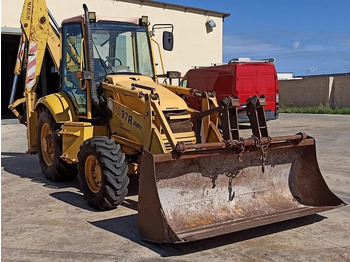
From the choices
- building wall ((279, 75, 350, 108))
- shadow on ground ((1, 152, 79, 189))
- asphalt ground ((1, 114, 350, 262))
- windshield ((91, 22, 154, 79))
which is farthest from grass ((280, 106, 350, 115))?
windshield ((91, 22, 154, 79))

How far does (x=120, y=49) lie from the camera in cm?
676

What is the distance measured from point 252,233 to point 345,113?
20.8m

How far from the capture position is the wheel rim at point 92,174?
568cm

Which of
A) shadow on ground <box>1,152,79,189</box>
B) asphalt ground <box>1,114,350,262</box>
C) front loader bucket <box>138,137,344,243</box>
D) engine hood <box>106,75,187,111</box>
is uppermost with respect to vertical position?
engine hood <box>106,75,187,111</box>

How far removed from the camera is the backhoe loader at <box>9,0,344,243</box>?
4.69 metres


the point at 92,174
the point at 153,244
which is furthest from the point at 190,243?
the point at 92,174

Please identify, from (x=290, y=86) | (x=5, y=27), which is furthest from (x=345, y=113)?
(x=5, y=27)

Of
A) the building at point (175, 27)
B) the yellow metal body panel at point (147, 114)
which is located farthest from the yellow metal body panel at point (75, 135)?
the building at point (175, 27)

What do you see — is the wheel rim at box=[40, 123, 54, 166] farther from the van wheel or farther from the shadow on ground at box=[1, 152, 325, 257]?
the shadow on ground at box=[1, 152, 325, 257]

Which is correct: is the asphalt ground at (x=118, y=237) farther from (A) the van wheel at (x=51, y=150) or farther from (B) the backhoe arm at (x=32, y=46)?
(B) the backhoe arm at (x=32, y=46)

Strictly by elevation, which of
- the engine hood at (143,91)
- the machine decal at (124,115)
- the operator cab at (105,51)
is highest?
the operator cab at (105,51)

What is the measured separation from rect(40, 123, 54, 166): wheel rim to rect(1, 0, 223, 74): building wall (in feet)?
36.9

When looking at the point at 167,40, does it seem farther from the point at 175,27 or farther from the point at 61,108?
the point at 175,27

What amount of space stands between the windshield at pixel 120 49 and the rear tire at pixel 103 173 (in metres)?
1.42
